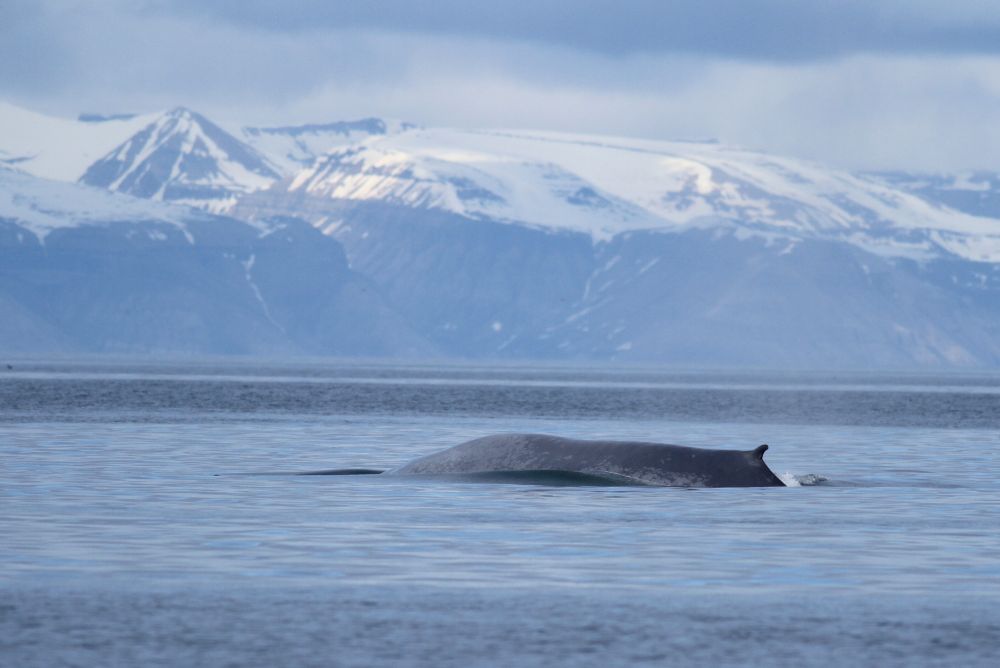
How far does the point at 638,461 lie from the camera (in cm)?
3975

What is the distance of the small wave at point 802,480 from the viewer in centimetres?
4219

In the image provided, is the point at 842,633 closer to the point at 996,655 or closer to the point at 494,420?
the point at 996,655

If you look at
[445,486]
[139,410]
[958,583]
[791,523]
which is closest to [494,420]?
[139,410]

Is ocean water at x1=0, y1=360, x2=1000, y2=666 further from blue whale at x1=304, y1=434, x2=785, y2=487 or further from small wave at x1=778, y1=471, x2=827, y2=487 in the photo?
blue whale at x1=304, y1=434, x2=785, y2=487

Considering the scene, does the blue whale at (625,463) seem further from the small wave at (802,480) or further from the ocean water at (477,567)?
the small wave at (802,480)

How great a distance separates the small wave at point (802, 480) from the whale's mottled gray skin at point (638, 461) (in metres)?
1.56

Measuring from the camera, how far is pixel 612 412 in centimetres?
11294

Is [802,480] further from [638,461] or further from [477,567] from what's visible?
[477,567]

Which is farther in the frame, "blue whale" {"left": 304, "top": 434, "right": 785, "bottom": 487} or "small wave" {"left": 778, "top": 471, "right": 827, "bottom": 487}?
"small wave" {"left": 778, "top": 471, "right": 827, "bottom": 487}

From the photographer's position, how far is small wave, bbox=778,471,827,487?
42191mm

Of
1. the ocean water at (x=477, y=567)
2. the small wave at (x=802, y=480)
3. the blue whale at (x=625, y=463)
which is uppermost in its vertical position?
the blue whale at (x=625, y=463)

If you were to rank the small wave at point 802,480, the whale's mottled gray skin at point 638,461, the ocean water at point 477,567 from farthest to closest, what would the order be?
1. the small wave at point 802,480
2. the whale's mottled gray skin at point 638,461
3. the ocean water at point 477,567

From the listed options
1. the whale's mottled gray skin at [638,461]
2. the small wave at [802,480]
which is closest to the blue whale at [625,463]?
the whale's mottled gray skin at [638,461]

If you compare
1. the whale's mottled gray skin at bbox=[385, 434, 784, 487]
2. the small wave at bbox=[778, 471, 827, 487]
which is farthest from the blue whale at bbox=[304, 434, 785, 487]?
the small wave at bbox=[778, 471, 827, 487]
